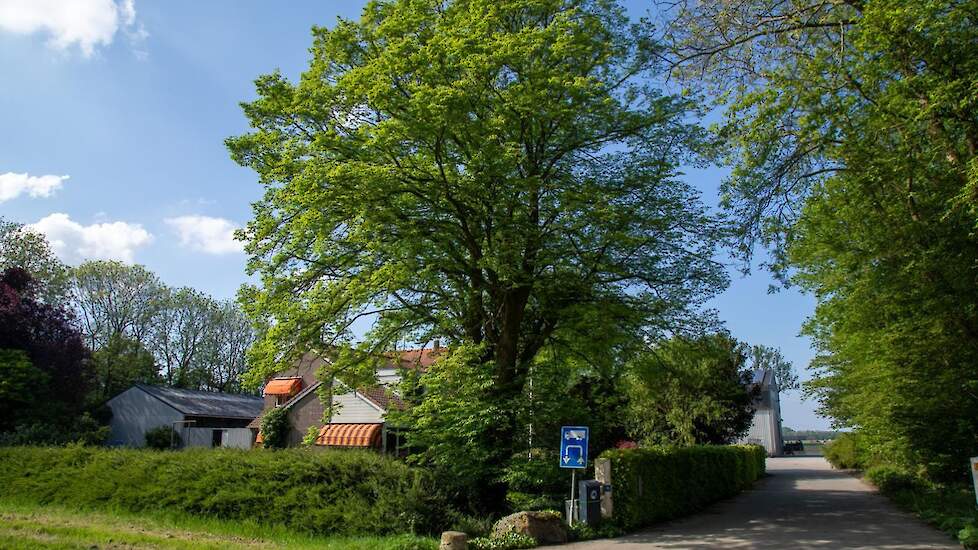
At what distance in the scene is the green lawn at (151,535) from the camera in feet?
38.1

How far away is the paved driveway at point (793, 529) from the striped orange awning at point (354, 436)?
50.9 ft

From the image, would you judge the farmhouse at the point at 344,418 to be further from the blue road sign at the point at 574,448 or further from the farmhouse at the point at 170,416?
the blue road sign at the point at 574,448

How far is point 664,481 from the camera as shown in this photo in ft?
55.5

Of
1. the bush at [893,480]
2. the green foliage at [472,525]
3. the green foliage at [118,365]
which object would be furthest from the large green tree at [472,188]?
the green foliage at [118,365]

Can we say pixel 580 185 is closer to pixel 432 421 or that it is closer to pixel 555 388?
pixel 555 388

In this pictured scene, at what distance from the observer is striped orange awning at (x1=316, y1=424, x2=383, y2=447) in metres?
30.1

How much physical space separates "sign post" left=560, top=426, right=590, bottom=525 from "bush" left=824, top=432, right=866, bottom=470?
30841 millimetres

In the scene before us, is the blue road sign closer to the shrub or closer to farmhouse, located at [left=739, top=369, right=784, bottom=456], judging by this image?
the shrub

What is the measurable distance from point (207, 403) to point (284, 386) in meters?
14.0

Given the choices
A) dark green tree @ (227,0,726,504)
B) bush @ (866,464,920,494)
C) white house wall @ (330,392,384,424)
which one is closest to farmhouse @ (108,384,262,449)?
white house wall @ (330,392,384,424)

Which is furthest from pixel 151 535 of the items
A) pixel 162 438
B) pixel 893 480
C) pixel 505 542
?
pixel 162 438

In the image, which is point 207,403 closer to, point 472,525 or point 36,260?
point 36,260

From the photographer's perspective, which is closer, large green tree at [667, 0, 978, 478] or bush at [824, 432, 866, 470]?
large green tree at [667, 0, 978, 478]

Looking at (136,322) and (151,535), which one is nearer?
(151,535)
